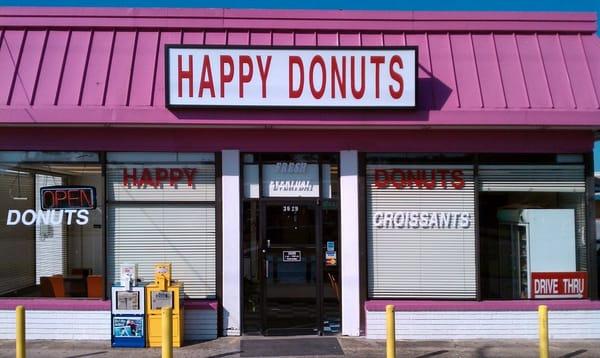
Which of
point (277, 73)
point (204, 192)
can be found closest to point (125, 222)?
point (204, 192)

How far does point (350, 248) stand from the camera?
9.24 m

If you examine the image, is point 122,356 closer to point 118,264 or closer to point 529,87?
point 118,264

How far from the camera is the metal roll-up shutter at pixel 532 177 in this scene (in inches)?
371

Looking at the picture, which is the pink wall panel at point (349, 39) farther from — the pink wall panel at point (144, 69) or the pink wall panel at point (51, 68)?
the pink wall panel at point (51, 68)

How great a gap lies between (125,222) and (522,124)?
5861mm

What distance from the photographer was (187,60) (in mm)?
8656

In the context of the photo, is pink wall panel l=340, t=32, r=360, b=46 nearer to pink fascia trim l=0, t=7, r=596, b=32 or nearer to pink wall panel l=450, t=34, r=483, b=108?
pink fascia trim l=0, t=7, r=596, b=32

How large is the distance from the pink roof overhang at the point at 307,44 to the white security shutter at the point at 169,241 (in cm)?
143

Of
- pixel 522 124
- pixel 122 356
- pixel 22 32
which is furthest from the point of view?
pixel 22 32

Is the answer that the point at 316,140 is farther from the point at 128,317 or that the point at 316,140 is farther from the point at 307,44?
the point at 128,317

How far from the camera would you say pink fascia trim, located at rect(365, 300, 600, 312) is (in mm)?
9102

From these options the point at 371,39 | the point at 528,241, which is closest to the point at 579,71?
the point at 528,241

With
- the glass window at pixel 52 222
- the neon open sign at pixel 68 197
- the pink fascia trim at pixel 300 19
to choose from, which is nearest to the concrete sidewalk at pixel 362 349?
the glass window at pixel 52 222

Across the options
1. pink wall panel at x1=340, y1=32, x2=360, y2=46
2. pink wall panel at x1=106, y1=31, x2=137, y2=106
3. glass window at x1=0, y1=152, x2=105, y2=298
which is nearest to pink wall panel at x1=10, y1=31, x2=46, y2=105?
glass window at x1=0, y1=152, x2=105, y2=298
